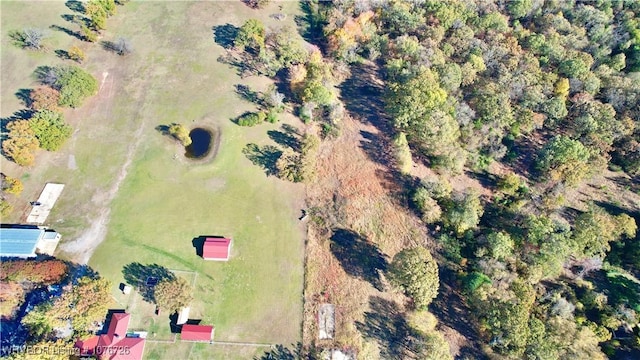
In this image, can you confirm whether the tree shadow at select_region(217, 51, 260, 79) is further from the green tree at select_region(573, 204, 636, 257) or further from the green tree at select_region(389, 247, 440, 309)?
the green tree at select_region(573, 204, 636, 257)

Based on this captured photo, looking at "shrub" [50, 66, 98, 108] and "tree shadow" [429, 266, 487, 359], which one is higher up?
"tree shadow" [429, 266, 487, 359]

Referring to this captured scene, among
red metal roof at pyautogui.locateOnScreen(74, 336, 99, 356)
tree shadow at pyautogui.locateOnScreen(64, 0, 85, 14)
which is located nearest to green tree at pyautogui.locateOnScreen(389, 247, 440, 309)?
red metal roof at pyautogui.locateOnScreen(74, 336, 99, 356)

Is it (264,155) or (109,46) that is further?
(109,46)

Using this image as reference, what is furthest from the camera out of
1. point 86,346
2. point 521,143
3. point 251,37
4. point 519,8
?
point 519,8

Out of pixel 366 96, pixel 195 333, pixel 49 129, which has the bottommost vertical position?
pixel 195 333

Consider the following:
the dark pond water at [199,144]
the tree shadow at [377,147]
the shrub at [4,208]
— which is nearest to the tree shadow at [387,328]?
the tree shadow at [377,147]

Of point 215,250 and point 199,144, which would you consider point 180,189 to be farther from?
point 215,250

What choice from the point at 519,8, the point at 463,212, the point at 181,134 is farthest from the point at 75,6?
the point at 519,8
